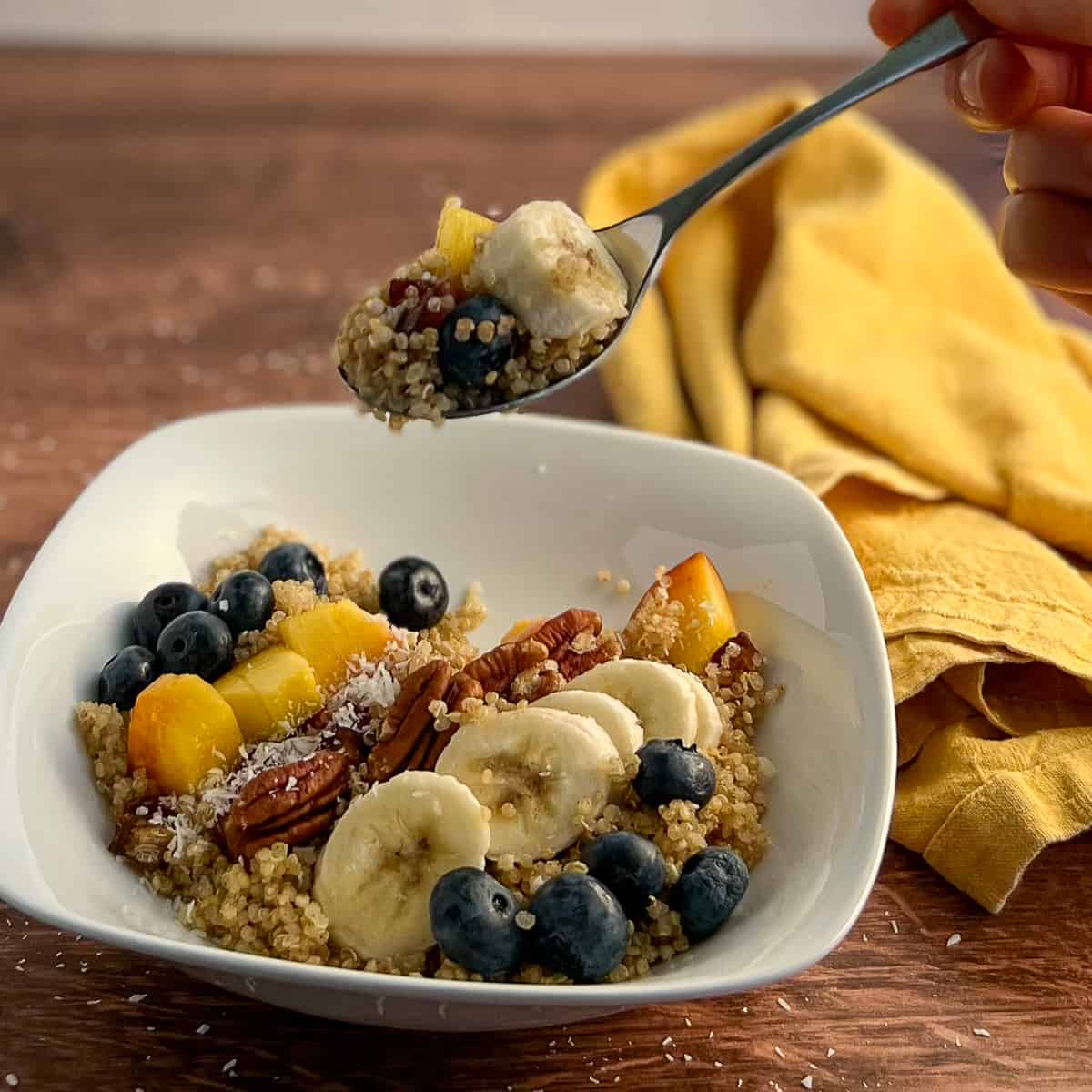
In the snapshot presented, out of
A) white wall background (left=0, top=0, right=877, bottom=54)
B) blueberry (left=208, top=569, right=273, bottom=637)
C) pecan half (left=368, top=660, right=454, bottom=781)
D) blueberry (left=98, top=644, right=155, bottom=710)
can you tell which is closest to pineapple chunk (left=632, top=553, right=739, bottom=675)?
pecan half (left=368, top=660, right=454, bottom=781)

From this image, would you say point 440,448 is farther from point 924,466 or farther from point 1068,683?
point 1068,683

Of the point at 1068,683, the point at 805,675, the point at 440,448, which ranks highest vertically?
the point at 440,448

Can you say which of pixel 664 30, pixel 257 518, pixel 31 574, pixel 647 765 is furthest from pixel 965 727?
pixel 664 30

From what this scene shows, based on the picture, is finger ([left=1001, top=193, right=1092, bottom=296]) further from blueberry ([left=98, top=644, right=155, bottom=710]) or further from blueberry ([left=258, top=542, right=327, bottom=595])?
blueberry ([left=98, top=644, right=155, bottom=710])

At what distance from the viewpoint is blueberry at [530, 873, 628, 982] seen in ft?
3.52

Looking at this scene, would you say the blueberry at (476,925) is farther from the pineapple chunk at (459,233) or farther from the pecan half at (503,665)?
the pineapple chunk at (459,233)

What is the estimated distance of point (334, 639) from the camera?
1.39 meters

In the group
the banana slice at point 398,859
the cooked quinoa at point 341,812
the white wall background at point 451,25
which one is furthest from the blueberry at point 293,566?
the white wall background at point 451,25

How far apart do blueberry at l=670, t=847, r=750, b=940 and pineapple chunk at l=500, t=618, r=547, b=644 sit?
335 mm

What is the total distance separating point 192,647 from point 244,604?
3.3 inches

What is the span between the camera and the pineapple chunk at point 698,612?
1408 millimetres

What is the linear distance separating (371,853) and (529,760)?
0.15 metres

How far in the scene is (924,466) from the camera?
5.70ft

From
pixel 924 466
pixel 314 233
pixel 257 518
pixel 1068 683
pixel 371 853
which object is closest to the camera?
pixel 371 853
